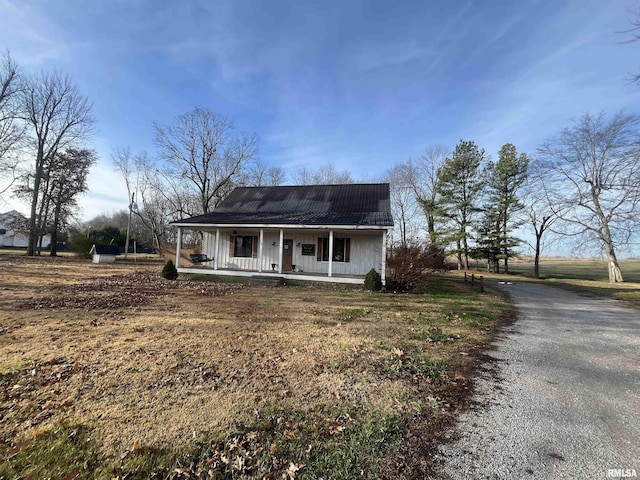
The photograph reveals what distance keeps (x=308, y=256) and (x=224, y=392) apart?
1209 cm

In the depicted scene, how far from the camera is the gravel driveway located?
2438mm

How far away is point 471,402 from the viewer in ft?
11.4

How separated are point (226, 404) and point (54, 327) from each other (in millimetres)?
4965

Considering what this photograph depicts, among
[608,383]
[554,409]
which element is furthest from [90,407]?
[608,383]

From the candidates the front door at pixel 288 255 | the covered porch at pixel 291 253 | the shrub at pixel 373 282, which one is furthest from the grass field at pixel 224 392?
the front door at pixel 288 255

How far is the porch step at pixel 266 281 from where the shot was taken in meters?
13.3

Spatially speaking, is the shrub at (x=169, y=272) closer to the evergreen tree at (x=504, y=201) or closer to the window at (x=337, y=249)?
the window at (x=337, y=249)

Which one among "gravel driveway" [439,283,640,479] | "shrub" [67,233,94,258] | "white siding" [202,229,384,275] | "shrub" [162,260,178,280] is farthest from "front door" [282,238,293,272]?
"shrub" [67,233,94,258]

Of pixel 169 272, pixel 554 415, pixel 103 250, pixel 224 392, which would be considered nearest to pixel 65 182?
pixel 103 250

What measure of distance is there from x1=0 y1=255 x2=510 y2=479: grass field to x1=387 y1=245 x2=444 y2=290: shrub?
15.9 feet

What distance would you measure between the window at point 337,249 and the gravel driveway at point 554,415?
9.40m

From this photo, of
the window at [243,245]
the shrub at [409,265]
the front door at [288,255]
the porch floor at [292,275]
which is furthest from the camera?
the window at [243,245]

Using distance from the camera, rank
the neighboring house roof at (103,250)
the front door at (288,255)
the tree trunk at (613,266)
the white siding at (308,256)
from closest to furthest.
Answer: the white siding at (308,256), the front door at (288,255), the tree trunk at (613,266), the neighboring house roof at (103,250)

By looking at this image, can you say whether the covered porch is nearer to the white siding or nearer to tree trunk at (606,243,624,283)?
the white siding
